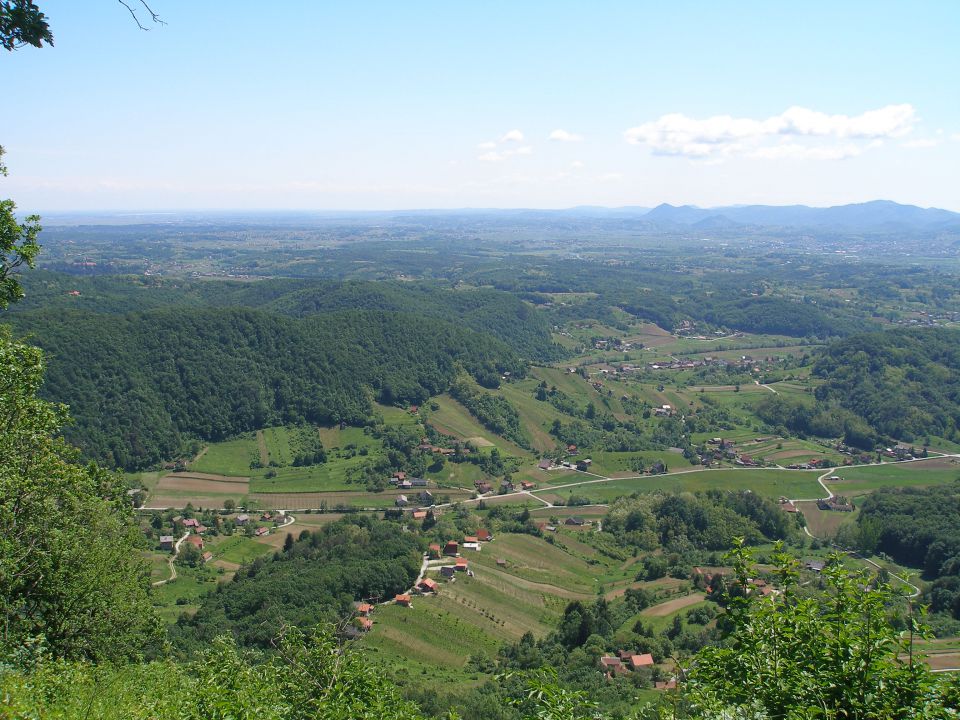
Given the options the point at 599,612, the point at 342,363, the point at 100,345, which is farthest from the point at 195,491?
the point at 599,612

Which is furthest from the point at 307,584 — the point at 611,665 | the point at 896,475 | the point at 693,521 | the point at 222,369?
the point at 896,475

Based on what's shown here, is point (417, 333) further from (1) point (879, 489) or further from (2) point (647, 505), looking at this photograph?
(1) point (879, 489)

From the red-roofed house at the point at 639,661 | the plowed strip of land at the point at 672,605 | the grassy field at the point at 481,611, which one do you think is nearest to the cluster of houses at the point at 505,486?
the grassy field at the point at 481,611

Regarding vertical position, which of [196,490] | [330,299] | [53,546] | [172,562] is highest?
[53,546]

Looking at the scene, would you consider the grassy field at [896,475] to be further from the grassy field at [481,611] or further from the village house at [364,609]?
the village house at [364,609]

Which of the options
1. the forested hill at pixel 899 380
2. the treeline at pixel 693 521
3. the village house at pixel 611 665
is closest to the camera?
the village house at pixel 611 665

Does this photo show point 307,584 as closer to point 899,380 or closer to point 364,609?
point 364,609

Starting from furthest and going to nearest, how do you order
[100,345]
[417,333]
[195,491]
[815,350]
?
[815,350] → [417,333] → [100,345] → [195,491]
